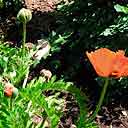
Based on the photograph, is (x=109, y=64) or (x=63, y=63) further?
(x=63, y=63)

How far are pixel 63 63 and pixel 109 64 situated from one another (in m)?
1.51

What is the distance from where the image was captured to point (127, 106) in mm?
3152

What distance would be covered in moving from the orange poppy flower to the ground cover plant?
0.33m

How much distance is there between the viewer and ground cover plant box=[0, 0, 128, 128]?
8.13ft

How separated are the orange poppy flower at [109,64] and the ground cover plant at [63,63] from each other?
0.33 m

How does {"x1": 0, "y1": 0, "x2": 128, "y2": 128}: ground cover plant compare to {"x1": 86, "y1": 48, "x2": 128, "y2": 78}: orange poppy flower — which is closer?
{"x1": 86, "y1": 48, "x2": 128, "y2": 78}: orange poppy flower

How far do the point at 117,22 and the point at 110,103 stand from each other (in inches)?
23.0

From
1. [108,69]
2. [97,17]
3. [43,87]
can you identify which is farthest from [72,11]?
[108,69]

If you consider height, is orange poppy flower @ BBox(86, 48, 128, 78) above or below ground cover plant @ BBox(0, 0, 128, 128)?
above

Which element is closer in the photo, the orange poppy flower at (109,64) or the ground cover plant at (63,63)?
the orange poppy flower at (109,64)

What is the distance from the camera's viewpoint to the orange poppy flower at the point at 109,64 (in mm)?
2064

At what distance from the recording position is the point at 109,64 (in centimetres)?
209

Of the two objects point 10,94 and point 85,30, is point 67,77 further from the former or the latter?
point 10,94

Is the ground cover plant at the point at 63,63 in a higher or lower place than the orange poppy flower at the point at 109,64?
lower
